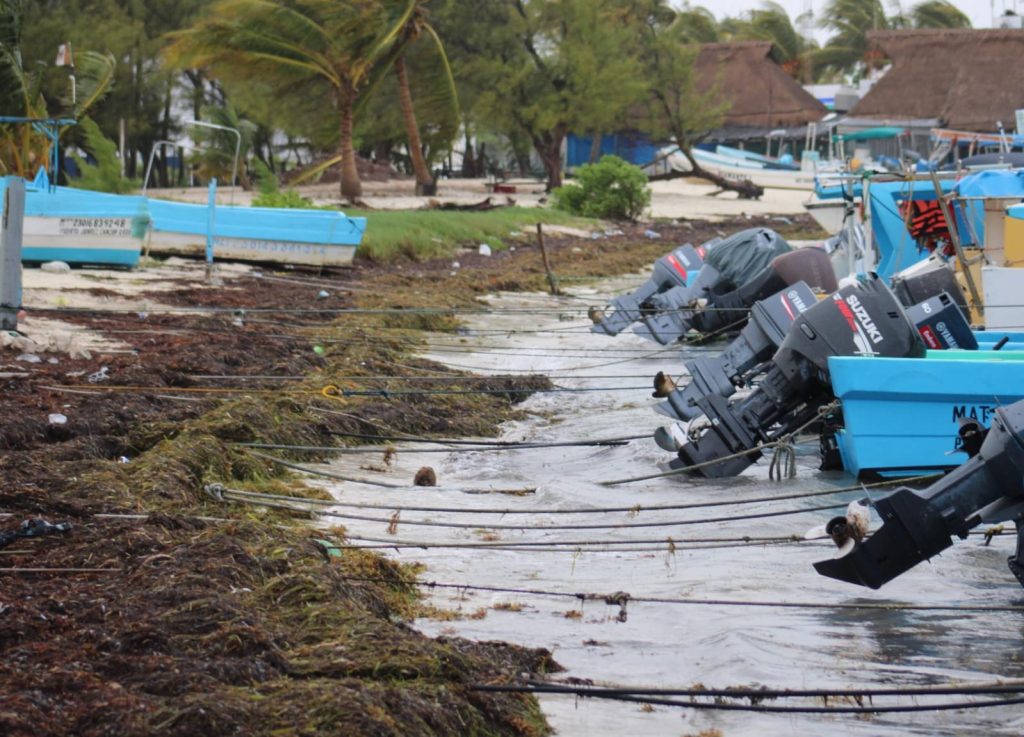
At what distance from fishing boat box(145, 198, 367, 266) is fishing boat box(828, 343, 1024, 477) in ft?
41.2

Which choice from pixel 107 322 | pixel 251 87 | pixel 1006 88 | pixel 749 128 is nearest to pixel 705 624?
pixel 107 322

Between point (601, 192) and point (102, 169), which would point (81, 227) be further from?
point (601, 192)

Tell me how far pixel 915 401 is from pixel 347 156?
24441mm

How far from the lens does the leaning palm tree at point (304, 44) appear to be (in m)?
29.0

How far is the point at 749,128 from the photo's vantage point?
192ft

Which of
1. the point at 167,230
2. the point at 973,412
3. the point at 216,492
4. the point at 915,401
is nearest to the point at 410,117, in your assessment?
the point at 167,230

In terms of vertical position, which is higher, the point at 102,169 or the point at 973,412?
the point at 973,412

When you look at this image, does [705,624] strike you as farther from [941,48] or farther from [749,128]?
[749,128]

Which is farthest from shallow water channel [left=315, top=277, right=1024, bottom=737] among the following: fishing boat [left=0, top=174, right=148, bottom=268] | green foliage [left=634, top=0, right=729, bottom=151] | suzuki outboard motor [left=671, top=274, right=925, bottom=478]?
green foliage [left=634, top=0, right=729, bottom=151]

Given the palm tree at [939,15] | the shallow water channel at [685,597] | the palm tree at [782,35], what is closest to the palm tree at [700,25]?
the palm tree at [782,35]

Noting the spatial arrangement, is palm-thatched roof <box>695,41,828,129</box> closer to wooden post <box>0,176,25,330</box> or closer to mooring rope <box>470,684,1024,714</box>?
wooden post <box>0,176,25,330</box>

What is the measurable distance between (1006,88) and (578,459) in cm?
4263

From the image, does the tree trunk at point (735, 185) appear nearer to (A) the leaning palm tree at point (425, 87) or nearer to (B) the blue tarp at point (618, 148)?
(B) the blue tarp at point (618, 148)

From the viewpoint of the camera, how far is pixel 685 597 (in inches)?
277
